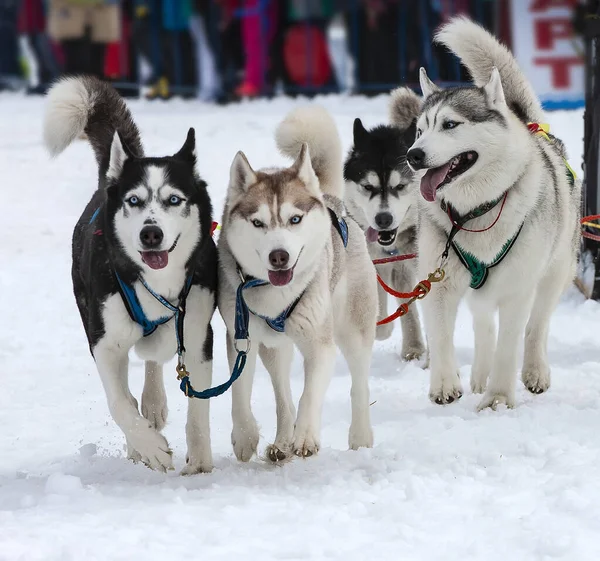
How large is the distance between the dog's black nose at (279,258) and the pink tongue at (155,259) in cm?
34

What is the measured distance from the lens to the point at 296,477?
3.15 metres

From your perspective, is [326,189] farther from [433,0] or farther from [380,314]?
[433,0]

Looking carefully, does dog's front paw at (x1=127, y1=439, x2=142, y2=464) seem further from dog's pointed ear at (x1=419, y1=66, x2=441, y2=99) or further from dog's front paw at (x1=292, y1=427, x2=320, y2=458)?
dog's pointed ear at (x1=419, y1=66, x2=441, y2=99)

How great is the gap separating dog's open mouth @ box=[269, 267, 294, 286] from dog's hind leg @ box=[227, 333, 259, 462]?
35cm

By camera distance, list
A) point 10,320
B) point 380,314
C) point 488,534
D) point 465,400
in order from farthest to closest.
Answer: point 10,320, point 380,314, point 465,400, point 488,534

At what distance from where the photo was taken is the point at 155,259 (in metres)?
3.02

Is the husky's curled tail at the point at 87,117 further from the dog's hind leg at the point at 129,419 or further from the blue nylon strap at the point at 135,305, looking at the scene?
the dog's hind leg at the point at 129,419

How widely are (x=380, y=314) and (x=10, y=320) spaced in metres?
2.41

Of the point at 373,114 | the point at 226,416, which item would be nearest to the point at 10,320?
the point at 226,416

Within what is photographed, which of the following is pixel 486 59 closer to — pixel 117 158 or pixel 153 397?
pixel 117 158

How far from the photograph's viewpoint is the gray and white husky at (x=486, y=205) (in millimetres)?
3766

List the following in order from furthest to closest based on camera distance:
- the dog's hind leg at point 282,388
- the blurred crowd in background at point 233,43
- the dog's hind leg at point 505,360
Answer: the blurred crowd in background at point 233,43
the dog's hind leg at point 505,360
the dog's hind leg at point 282,388

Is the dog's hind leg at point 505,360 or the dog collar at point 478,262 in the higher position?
the dog collar at point 478,262

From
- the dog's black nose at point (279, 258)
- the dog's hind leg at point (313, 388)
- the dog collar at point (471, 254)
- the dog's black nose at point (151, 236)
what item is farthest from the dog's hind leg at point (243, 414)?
the dog collar at point (471, 254)
